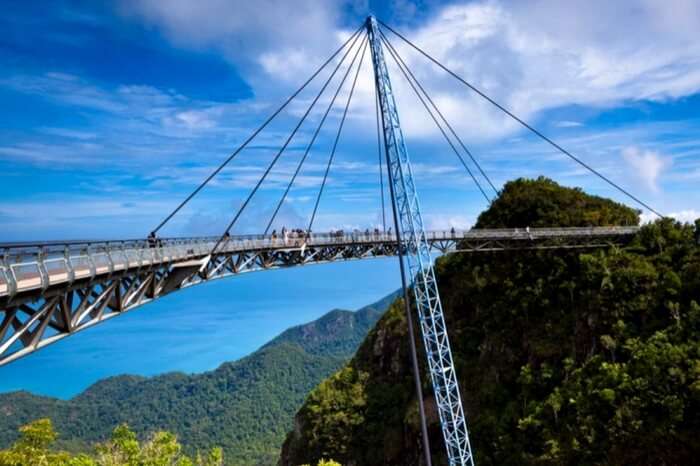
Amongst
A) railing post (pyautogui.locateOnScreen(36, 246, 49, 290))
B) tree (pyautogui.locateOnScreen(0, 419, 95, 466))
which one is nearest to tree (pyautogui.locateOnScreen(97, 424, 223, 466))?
tree (pyautogui.locateOnScreen(0, 419, 95, 466))

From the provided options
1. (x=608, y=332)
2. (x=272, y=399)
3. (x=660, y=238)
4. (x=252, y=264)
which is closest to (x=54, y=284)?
(x=252, y=264)

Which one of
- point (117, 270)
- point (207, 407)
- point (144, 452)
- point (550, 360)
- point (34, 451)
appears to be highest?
point (117, 270)

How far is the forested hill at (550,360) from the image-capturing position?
1124 inches

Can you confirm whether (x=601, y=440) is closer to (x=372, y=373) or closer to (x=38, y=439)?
(x=372, y=373)

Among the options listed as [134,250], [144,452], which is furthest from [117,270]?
[144,452]

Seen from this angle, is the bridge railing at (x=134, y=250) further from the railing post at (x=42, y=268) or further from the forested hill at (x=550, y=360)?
the forested hill at (x=550, y=360)

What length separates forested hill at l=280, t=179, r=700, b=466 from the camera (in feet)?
93.7

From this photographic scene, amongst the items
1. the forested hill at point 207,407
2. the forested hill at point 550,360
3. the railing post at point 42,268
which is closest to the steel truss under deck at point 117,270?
the railing post at point 42,268

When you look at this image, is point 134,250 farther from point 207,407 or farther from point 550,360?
point 207,407

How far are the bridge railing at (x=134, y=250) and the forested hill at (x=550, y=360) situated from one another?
6.10 m

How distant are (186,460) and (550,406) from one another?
25619mm

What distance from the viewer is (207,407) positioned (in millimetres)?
172500

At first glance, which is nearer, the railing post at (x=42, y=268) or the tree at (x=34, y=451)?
the railing post at (x=42, y=268)

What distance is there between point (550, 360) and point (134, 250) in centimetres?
3056
